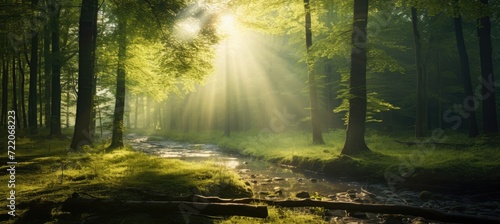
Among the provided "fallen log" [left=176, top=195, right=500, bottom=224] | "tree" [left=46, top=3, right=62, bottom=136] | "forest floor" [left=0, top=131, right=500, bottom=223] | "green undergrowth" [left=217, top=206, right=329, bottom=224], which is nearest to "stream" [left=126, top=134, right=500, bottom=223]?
"green undergrowth" [left=217, top=206, right=329, bottom=224]

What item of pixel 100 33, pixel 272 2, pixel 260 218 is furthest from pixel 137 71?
pixel 260 218

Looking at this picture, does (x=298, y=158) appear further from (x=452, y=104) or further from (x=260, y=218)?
(x=452, y=104)

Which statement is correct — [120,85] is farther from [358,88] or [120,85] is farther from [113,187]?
[358,88]

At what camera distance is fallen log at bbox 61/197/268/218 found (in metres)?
5.30

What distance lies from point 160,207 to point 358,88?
11550 millimetres

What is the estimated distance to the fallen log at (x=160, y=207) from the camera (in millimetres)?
5297

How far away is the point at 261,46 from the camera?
41.5 metres

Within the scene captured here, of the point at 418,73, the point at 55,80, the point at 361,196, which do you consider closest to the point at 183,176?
the point at 361,196

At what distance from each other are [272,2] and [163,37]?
23.5ft

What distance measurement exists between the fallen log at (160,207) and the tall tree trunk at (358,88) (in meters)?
9.85

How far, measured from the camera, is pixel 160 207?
542cm

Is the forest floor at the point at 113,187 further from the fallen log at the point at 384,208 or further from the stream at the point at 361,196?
the stream at the point at 361,196

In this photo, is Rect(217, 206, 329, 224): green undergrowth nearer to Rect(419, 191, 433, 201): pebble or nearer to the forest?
the forest

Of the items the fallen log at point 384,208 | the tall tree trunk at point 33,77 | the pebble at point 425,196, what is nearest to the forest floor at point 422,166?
the pebble at point 425,196
